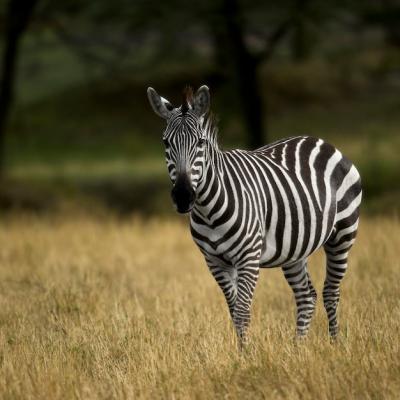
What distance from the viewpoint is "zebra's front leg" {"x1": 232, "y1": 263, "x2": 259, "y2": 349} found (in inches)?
295

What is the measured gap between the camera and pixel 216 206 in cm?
751

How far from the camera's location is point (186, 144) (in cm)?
702

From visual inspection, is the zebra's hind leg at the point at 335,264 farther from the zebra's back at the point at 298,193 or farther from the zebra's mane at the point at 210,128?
the zebra's mane at the point at 210,128

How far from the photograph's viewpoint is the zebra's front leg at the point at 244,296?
24.6 ft

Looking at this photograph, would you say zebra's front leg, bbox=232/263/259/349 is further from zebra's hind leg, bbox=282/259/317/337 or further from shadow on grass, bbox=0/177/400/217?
shadow on grass, bbox=0/177/400/217

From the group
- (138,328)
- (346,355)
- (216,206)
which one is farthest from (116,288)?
(346,355)

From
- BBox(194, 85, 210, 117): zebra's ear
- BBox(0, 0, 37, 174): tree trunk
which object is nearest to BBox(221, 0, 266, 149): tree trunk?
BBox(0, 0, 37, 174): tree trunk

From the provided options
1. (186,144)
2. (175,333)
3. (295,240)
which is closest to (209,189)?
(186,144)

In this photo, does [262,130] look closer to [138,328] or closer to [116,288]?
[116,288]

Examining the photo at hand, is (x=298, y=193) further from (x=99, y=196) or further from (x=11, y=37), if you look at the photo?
(x=11, y=37)

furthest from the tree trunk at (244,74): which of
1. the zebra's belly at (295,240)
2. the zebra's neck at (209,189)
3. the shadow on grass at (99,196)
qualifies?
the zebra's neck at (209,189)

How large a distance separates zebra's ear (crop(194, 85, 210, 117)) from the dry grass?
1.76 metres

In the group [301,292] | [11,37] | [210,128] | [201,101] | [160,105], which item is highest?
[11,37]

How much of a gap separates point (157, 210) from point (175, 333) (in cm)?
1278
